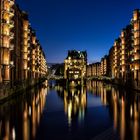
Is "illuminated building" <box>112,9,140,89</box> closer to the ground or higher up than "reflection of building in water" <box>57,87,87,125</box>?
higher up

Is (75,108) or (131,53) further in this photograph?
(131,53)

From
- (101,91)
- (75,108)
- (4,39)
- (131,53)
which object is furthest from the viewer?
(131,53)

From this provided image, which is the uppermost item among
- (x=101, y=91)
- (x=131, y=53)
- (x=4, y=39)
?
(x=131, y=53)

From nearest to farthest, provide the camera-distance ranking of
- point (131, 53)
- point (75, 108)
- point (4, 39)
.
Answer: point (75, 108) → point (4, 39) → point (131, 53)

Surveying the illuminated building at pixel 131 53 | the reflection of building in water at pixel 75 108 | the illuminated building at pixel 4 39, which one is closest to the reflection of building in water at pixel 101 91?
the reflection of building in water at pixel 75 108

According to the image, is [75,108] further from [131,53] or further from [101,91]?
[131,53]

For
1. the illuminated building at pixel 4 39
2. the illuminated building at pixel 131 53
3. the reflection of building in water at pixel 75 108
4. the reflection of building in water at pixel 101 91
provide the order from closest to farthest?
the reflection of building in water at pixel 75 108, the reflection of building in water at pixel 101 91, the illuminated building at pixel 4 39, the illuminated building at pixel 131 53

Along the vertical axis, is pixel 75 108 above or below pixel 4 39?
below

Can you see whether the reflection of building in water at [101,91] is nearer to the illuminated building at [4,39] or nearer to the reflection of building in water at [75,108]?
the reflection of building in water at [75,108]

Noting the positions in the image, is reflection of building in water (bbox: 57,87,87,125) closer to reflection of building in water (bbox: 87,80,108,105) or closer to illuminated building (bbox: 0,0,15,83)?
reflection of building in water (bbox: 87,80,108,105)

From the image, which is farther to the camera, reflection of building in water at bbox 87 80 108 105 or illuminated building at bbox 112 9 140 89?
illuminated building at bbox 112 9 140 89

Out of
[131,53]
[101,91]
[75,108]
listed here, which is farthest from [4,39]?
[131,53]

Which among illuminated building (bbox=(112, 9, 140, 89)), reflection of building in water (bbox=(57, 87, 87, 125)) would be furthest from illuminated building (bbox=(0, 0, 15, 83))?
illuminated building (bbox=(112, 9, 140, 89))

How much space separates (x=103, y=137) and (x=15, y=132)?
20.0 ft
